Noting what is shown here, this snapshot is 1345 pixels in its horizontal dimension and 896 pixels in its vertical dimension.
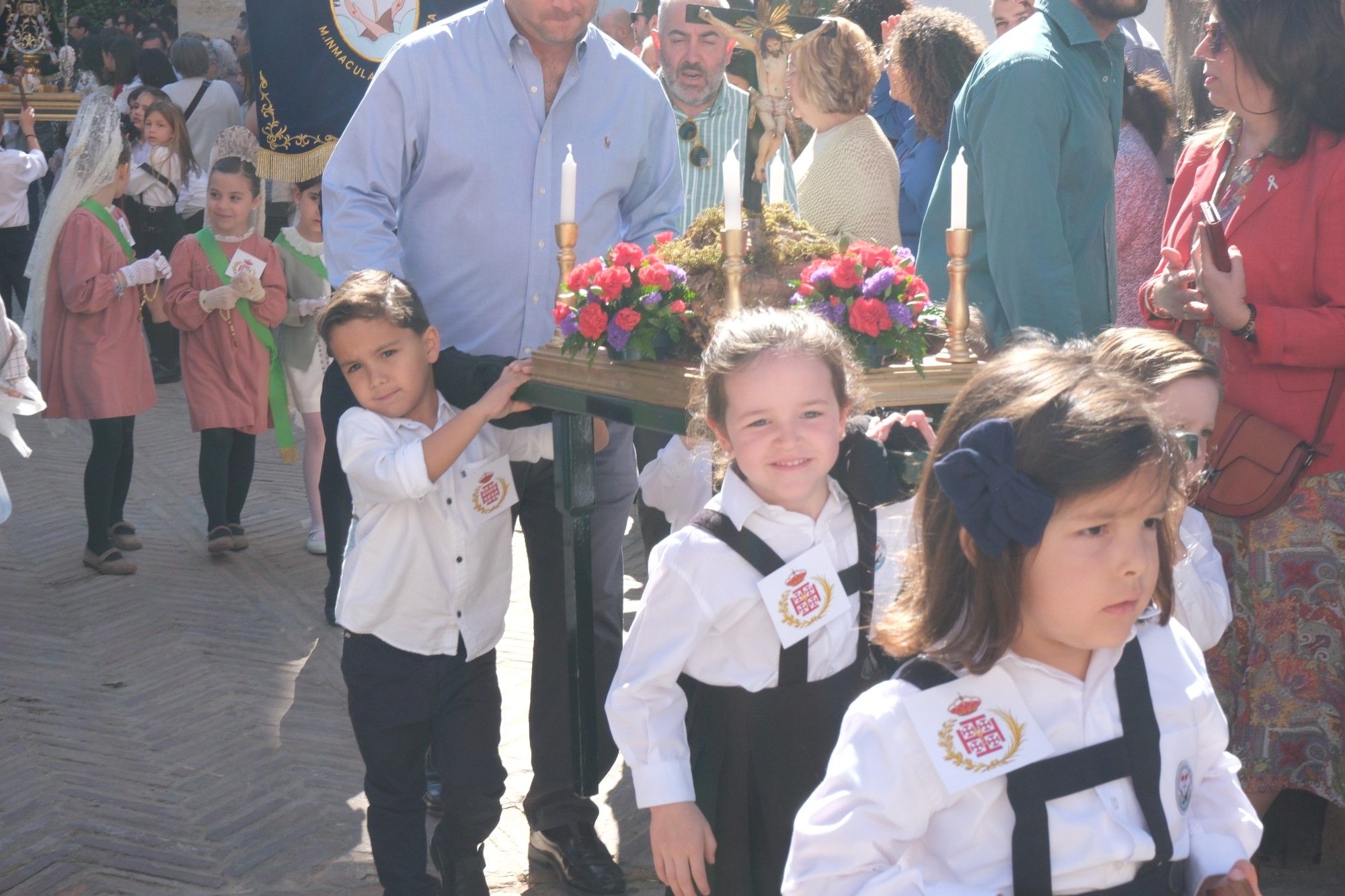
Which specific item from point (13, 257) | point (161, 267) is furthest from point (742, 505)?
point (13, 257)

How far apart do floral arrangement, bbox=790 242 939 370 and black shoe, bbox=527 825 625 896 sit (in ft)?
5.24

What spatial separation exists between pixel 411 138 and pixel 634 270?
101cm

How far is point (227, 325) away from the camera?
666cm

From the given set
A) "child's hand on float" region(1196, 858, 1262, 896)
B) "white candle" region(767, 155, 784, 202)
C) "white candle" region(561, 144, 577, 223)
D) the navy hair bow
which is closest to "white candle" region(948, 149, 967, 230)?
"white candle" region(767, 155, 784, 202)

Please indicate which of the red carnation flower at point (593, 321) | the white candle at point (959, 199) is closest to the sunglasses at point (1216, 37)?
the white candle at point (959, 199)

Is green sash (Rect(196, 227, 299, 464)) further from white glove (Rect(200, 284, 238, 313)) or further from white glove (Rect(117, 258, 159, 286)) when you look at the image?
white glove (Rect(117, 258, 159, 286))

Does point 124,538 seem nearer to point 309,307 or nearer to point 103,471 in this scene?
point 103,471

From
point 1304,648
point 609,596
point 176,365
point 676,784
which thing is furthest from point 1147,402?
point 176,365

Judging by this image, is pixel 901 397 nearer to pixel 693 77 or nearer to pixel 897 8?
pixel 693 77

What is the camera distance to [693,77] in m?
5.67

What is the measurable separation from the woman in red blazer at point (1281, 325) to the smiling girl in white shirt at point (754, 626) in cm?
136

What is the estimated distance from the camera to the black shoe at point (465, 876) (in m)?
3.48

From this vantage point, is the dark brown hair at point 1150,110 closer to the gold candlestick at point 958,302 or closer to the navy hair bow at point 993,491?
the gold candlestick at point 958,302

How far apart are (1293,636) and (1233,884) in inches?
71.0
